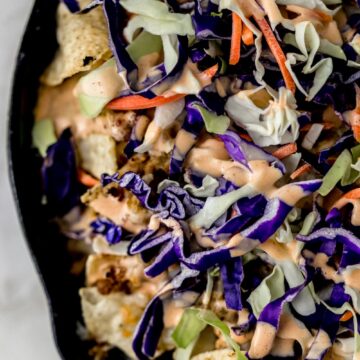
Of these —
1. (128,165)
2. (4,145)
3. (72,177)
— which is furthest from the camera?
(4,145)

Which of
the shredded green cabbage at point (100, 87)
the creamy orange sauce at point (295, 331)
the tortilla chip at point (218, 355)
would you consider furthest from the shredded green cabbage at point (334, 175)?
the shredded green cabbage at point (100, 87)

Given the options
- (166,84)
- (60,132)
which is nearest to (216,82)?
(166,84)

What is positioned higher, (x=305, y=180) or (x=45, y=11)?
(x=45, y=11)

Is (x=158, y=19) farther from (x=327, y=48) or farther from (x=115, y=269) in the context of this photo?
(x=115, y=269)

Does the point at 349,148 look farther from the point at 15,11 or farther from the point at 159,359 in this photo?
the point at 15,11

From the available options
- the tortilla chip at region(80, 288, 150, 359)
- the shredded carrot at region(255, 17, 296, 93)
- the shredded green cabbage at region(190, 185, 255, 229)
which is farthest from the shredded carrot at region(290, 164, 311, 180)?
the tortilla chip at region(80, 288, 150, 359)

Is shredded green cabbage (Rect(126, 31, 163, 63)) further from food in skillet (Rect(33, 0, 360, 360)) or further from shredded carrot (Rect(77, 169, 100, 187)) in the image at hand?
shredded carrot (Rect(77, 169, 100, 187))

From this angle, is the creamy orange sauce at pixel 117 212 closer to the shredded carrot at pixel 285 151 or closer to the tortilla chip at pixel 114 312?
the tortilla chip at pixel 114 312
